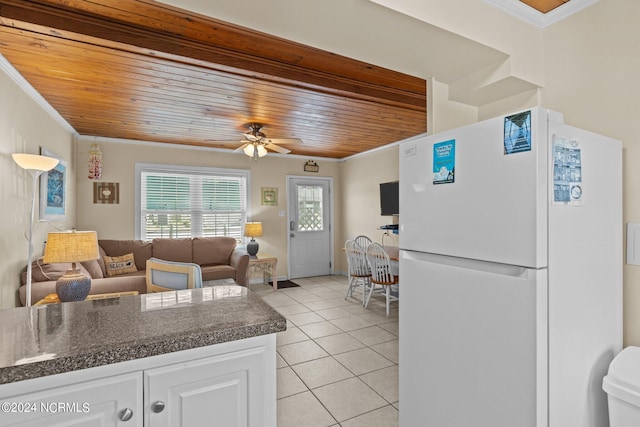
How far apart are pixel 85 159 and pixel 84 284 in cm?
324

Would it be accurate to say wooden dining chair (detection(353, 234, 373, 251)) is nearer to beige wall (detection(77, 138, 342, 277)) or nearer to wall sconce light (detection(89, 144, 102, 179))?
beige wall (detection(77, 138, 342, 277))

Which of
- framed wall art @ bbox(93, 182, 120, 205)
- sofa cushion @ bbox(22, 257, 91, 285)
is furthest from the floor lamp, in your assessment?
framed wall art @ bbox(93, 182, 120, 205)

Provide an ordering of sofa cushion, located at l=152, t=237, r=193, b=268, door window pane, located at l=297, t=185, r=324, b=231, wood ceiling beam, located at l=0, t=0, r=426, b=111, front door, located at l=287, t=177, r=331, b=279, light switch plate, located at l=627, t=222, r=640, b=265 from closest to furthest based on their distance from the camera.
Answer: light switch plate, located at l=627, t=222, r=640, b=265 < wood ceiling beam, located at l=0, t=0, r=426, b=111 < sofa cushion, located at l=152, t=237, r=193, b=268 < front door, located at l=287, t=177, r=331, b=279 < door window pane, located at l=297, t=185, r=324, b=231

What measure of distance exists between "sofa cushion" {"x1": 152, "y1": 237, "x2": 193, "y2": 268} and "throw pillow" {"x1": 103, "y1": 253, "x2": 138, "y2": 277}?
1.14 ft

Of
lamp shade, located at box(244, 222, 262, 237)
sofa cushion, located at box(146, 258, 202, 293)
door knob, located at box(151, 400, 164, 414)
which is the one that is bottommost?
door knob, located at box(151, 400, 164, 414)

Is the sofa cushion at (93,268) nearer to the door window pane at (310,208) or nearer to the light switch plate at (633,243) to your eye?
the door window pane at (310,208)

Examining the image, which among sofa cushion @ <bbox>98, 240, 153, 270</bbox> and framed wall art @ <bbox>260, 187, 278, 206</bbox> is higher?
framed wall art @ <bbox>260, 187, 278, 206</bbox>

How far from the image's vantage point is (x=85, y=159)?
4.55 m

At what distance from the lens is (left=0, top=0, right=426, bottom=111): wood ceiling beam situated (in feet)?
5.87

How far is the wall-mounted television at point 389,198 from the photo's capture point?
4.87 metres

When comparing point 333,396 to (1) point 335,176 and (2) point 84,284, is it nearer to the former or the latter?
(2) point 84,284

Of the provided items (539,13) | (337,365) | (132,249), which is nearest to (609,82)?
(539,13)

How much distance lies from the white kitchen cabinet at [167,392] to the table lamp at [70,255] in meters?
1.56

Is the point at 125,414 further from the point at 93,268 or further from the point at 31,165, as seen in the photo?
the point at 93,268
